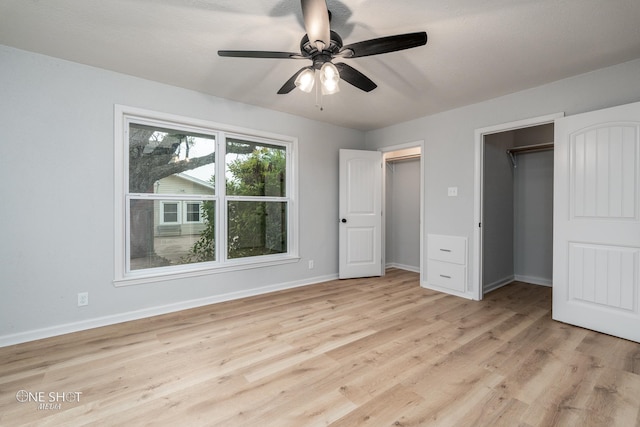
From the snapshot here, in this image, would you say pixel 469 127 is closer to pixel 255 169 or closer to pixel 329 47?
pixel 329 47

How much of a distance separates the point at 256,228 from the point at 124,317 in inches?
67.9

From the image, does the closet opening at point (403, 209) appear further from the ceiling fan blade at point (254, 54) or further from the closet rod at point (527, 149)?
the ceiling fan blade at point (254, 54)

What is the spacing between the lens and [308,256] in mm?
4242

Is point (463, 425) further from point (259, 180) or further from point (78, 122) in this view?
point (78, 122)

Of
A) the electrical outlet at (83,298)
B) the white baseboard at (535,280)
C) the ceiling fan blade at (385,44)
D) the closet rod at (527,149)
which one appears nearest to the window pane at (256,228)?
the electrical outlet at (83,298)

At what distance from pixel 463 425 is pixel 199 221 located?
311cm

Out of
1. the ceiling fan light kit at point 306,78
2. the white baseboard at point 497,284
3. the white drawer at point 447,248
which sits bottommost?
the white baseboard at point 497,284

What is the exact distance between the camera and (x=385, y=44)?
1.75m

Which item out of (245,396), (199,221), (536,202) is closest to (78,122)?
(199,221)

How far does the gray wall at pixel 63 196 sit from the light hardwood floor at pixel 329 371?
22 cm

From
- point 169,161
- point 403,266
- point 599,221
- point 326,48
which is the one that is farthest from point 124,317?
point 599,221

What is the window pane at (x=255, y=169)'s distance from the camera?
3.62 m

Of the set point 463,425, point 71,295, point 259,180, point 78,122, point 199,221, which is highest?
point 78,122

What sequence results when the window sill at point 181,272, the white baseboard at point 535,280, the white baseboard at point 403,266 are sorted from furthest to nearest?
the white baseboard at point 403,266 < the white baseboard at point 535,280 < the window sill at point 181,272
